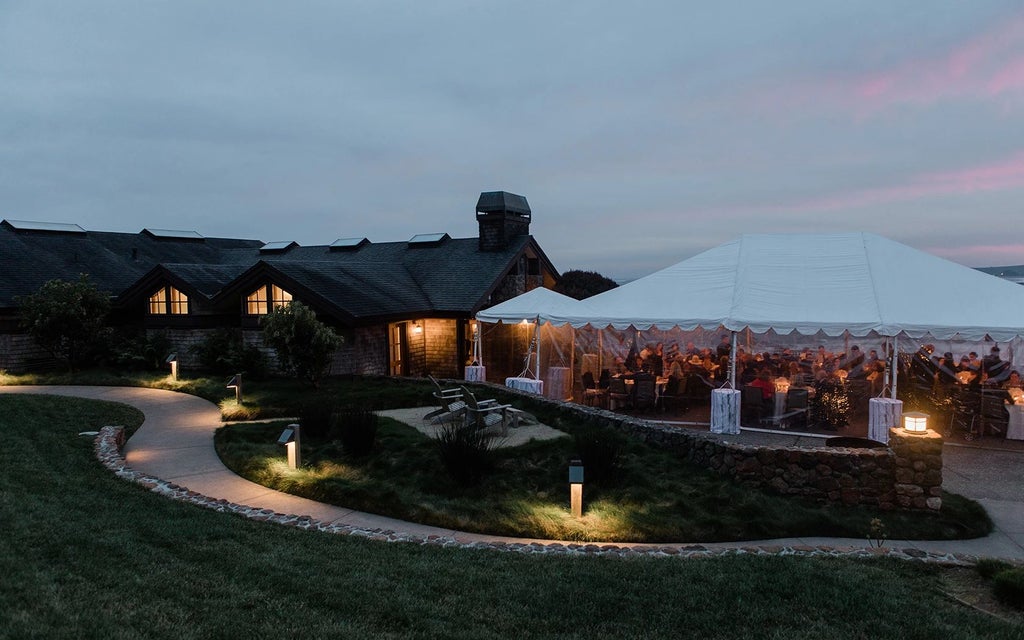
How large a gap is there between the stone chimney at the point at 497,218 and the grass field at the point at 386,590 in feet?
58.8

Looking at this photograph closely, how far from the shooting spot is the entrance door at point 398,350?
1988 cm

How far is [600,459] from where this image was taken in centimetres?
840

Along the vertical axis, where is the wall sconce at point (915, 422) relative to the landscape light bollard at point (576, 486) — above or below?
above

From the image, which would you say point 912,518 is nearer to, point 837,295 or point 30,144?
point 837,295

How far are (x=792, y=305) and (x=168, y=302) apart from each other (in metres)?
18.6

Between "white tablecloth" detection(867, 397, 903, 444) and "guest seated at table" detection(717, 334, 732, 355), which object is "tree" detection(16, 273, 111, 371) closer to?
"guest seated at table" detection(717, 334, 732, 355)

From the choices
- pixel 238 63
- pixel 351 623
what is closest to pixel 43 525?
pixel 351 623

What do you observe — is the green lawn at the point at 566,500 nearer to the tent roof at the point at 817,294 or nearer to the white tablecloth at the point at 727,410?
→ the white tablecloth at the point at 727,410

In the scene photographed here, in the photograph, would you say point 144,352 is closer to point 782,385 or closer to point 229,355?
point 229,355

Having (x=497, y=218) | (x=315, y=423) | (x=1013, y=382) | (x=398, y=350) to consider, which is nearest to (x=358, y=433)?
(x=315, y=423)

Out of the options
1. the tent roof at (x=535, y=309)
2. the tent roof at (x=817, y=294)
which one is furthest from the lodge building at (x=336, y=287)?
the tent roof at (x=817, y=294)

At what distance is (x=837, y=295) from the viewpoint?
12.1 metres

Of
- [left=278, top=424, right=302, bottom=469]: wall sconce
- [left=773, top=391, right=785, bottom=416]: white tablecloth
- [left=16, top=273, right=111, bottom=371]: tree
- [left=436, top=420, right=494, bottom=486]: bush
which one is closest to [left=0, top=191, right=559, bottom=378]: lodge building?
[left=16, top=273, right=111, bottom=371]: tree

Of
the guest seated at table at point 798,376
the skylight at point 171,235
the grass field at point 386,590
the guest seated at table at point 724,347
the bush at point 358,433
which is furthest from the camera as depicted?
the skylight at point 171,235
